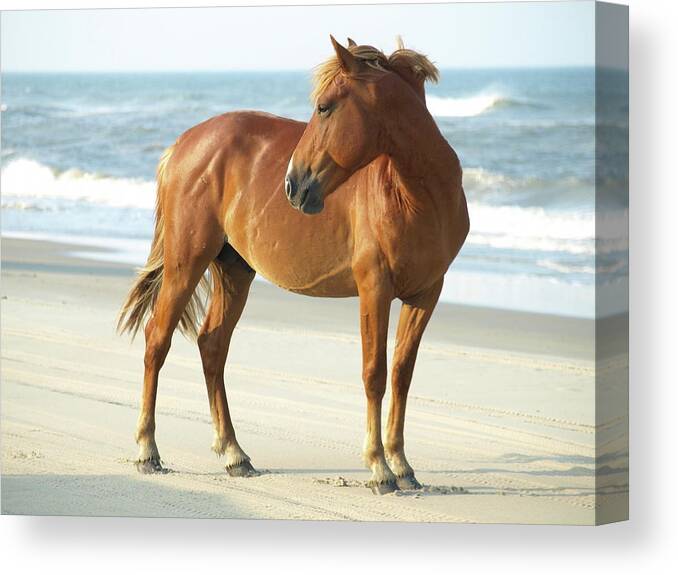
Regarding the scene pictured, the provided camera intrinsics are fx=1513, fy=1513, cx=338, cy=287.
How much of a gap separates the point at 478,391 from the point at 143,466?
2010 millimetres

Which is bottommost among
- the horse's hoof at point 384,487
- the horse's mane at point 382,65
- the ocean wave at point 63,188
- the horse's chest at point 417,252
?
the horse's hoof at point 384,487

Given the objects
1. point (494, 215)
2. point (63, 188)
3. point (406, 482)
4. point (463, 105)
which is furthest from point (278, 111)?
point (406, 482)

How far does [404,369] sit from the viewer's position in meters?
6.39

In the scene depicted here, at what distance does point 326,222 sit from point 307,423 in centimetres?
136

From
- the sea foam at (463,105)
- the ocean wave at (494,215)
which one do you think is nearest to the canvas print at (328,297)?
the ocean wave at (494,215)

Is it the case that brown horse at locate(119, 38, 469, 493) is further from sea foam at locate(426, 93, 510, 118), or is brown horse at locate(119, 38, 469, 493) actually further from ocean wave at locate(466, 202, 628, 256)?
sea foam at locate(426, 93, 510, 118)

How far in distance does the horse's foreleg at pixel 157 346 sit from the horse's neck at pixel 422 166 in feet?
3.87

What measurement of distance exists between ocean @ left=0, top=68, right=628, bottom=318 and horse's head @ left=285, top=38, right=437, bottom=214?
2144mm

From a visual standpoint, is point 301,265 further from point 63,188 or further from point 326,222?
point 63,188

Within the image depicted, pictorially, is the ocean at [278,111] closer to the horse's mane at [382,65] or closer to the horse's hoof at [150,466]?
the horse's mane at [382,65]

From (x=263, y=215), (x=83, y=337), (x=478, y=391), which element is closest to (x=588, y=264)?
(x=478, y=391)

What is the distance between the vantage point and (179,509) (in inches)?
258

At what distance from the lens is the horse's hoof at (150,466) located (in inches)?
269

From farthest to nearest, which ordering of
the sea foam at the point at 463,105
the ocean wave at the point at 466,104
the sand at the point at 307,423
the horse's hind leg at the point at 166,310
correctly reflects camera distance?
the sea foam at the point at 463,105 < the ocean wave at the point at 466,104 < the horse's hind leg at the point at 166,310 < the sand at the point at 307,423
